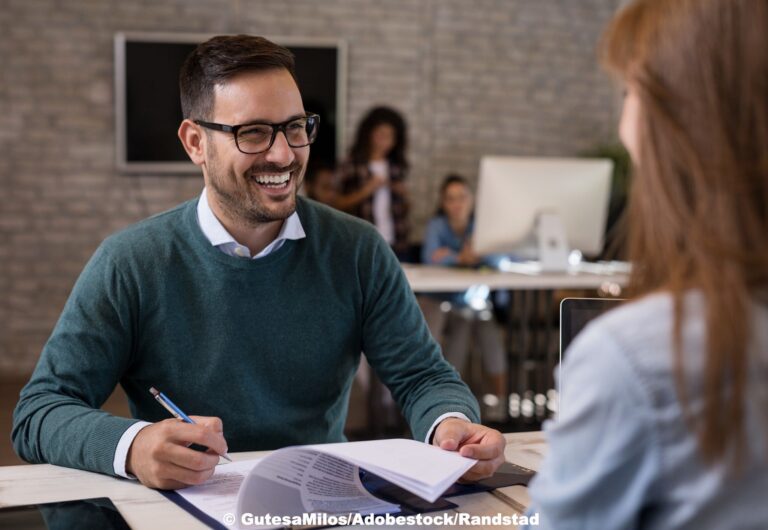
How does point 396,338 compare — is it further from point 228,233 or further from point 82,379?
point 82,379

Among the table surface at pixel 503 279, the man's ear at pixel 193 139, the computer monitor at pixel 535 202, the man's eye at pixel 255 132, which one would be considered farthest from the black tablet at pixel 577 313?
the computer monitor at pixel 535 202

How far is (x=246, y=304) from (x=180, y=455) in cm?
43

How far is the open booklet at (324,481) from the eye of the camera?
960mm

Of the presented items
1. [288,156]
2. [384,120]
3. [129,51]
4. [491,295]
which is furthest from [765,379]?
[129,51]

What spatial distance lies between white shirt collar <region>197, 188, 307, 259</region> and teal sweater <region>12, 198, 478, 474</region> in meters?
0.01

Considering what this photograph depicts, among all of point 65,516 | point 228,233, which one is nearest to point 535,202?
point 228,233

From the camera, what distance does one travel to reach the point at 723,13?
1.88 feet

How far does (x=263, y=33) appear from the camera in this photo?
5.30 m

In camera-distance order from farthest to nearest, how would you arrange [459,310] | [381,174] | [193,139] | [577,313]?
[381,174] < [459,310] < [193,139] < [577,313]

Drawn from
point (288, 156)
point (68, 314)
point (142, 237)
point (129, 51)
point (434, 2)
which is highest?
point (434, 2)

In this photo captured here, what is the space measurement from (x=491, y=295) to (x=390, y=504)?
3573mm

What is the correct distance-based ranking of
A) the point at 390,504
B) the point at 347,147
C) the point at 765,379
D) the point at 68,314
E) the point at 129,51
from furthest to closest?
the point at 347,147 → the point at 129,51 → the point at 68,314 → the point at 390,504 → the point at 765,379

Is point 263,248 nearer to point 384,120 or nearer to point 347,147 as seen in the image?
point 384,120

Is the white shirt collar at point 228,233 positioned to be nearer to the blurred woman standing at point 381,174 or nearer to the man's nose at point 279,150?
the man's nose at point 279,150
